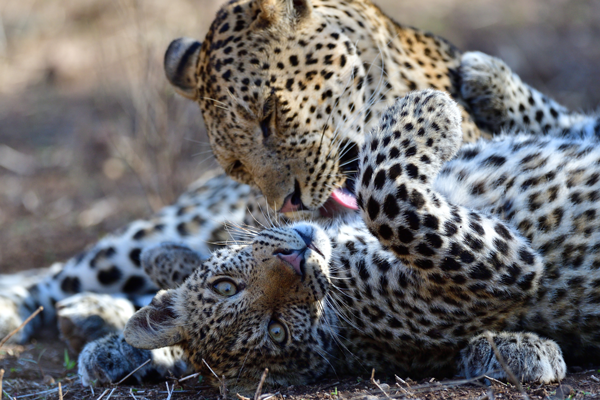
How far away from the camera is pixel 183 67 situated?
4.48m

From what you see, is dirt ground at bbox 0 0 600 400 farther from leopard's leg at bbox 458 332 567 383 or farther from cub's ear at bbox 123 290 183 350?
cub's ear at bbox 123 290 183 350

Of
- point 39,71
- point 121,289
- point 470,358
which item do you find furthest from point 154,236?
point 39,71

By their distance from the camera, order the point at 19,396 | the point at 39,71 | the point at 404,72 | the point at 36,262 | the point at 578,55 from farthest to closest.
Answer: the point at 39,71 → the point at 578,55 → the point at 36,262 → the point at 404,72 → the point at 19,396

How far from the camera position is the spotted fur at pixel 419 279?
3.07m

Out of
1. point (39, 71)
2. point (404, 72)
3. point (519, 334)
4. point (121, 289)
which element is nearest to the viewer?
point (519, 334)

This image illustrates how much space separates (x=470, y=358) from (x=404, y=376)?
1.48ft

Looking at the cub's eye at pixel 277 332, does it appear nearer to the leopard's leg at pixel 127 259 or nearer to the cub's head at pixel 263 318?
the cub's head at pixel 263 318

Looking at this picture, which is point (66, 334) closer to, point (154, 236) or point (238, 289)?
point (154, 236)

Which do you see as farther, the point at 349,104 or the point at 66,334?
the point at 66,334

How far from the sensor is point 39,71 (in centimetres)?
1097

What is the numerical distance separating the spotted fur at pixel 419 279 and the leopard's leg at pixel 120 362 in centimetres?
36

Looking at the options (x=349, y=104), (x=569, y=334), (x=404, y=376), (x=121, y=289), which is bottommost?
(x=121, y=289)

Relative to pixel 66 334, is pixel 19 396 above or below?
above

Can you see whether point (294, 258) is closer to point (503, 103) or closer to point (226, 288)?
point (226, 288)
